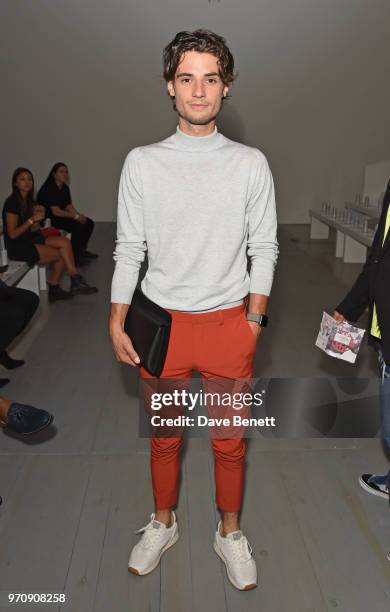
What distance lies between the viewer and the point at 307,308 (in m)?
5.14

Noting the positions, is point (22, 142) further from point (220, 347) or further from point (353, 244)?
point (220, 347)

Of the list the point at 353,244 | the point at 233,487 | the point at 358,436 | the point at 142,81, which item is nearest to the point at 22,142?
the point at 142,81

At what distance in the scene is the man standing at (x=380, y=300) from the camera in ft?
6.32

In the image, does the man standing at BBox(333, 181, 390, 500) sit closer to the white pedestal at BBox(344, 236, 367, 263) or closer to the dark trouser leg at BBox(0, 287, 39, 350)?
the dark trouser leg at BBox(0, 287, 39, 350)

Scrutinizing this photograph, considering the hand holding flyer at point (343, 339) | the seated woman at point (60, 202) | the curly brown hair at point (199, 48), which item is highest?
the curly brown hair at point (199, 48)

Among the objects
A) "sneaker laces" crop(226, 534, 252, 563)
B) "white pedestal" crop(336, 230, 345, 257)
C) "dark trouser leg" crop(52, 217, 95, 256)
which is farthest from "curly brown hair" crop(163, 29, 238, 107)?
"white pedestal" crop(336, 230, 345, 257)

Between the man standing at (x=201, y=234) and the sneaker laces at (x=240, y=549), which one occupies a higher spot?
the man standing at (x=201, y=234)

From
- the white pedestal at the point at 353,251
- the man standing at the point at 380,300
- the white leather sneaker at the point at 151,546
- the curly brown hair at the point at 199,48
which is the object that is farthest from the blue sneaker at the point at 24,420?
the white pedestal at the point at 353,251

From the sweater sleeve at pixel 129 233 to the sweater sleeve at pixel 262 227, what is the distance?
1.01 ft

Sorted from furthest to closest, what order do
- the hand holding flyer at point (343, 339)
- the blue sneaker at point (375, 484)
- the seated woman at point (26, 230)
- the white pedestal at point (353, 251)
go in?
the white pedestal at point (353, 251)
the seated woman at point (26, 230)
the blue sneaker at point (375, 484)
the hand holding flyer at point (343, 339)

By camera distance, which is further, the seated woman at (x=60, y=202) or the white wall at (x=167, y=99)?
the white wall at (x=167, y=99)

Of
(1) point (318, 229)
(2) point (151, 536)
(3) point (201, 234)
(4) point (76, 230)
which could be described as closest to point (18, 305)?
(2) point (151, 536)

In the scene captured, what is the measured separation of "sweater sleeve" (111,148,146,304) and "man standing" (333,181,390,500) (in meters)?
0.72

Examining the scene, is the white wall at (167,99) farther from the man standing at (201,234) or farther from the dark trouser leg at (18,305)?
the man standing at (201,234)
